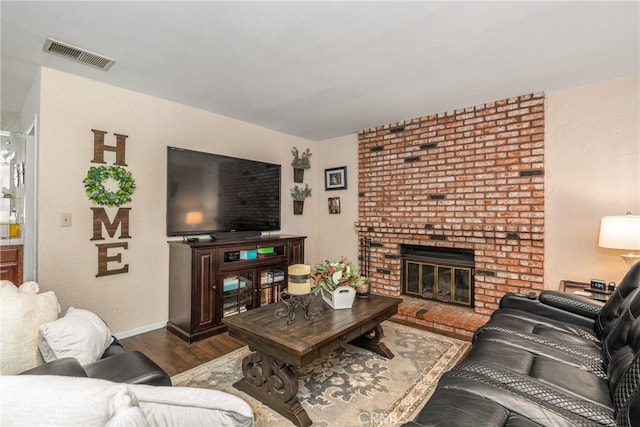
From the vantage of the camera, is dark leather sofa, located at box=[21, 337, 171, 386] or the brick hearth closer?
dark leather sofa, located at box=[21, 337, 171, 386]

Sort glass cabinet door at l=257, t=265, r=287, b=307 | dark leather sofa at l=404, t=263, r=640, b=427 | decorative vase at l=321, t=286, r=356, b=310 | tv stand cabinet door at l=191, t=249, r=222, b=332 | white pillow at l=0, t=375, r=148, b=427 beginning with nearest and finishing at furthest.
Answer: white pillow at l=0, t=375, r=148, b=427 < dark leather sofa at l=404, t=263, r=640, b=427 < decorative vase at l=321, t=286, r=356, b=310 < tv stand cabinet door at l=191, t=249, r=222, b=332 < glass cabinet door at l=257, t=265, r=287, b=307

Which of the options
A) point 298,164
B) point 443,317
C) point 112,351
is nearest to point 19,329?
point 112,351

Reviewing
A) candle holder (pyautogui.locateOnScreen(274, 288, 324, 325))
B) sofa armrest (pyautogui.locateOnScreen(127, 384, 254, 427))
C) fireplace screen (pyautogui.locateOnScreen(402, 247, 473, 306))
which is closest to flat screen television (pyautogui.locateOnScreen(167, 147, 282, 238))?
candle holder (pyautogui.locateOnScreen(274, 288, 324, 325))

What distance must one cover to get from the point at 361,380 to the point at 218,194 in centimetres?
241

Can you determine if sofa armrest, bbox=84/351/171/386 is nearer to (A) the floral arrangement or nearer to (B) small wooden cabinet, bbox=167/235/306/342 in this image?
(A) the floral arrangement

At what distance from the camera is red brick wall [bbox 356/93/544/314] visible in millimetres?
3041

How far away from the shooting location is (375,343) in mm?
2533

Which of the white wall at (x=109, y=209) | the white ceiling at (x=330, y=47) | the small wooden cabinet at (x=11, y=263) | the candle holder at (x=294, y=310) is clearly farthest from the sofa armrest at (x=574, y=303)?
the small wooden cabinet at (x=11, y=263)

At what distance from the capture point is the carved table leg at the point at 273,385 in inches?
67.9

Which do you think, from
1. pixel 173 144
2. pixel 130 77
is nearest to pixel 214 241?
pixel 173 144

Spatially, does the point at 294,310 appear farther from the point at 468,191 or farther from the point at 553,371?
the point at 468,191

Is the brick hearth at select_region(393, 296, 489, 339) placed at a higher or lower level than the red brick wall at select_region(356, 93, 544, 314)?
lower

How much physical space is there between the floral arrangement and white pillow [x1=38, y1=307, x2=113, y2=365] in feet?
4.54

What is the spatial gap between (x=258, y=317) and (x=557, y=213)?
298cm
